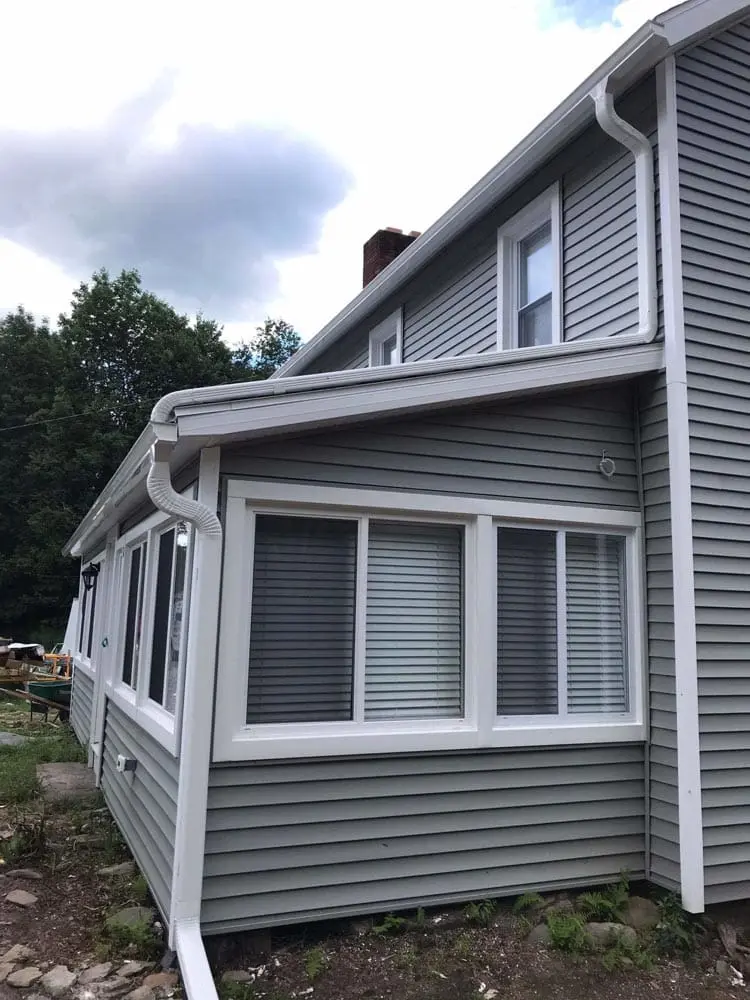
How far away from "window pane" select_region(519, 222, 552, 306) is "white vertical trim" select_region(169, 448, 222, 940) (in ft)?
11.3

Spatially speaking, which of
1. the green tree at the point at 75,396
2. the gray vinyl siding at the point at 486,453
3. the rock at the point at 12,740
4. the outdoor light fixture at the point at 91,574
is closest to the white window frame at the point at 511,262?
the gray vinyl siding at the point at 486,453

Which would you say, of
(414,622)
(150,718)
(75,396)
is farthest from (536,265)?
(75,396)

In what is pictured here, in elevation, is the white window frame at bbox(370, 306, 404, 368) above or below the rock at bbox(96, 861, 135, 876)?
above

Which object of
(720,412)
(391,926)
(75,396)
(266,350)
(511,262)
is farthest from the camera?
(266,350)

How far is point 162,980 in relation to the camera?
3.47 meters

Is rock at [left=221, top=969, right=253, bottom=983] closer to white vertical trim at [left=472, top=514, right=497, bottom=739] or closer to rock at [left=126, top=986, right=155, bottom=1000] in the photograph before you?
rock at [left=126, top=986, right=155, bottom=1000]

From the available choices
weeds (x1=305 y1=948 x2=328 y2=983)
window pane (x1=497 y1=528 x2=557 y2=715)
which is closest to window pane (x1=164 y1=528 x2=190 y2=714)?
weeds (x1=305 y1=948 x2=328 y2=983)

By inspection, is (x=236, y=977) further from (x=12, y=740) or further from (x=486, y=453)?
(x=12, y=740)

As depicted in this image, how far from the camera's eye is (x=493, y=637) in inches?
172

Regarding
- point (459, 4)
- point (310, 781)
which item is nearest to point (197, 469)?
point (310, 781)

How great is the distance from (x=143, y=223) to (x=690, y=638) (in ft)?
84.0

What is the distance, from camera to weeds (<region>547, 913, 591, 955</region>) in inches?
155

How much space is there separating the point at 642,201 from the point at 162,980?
507 centimetres

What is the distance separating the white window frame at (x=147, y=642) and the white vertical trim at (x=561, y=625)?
221cm
